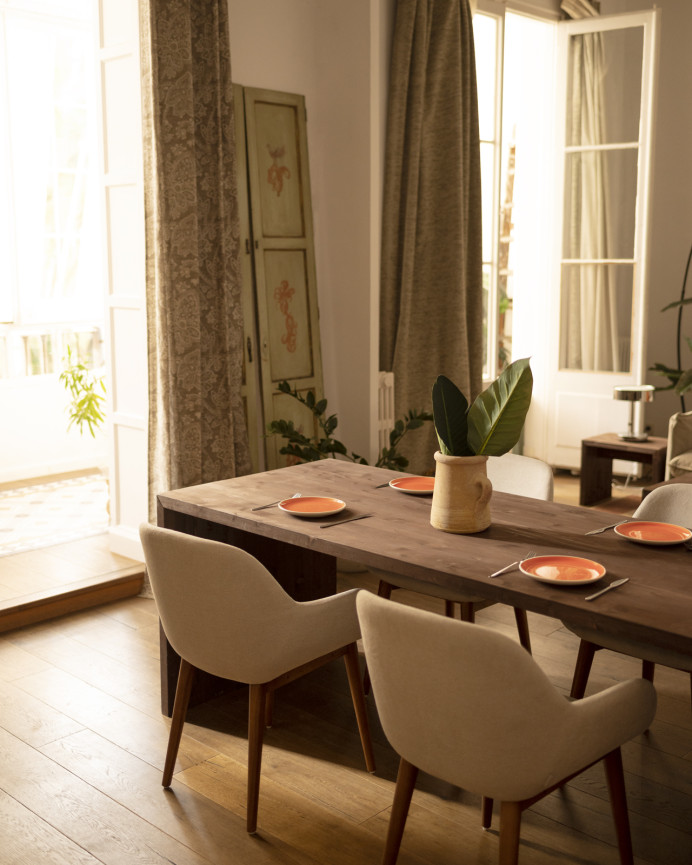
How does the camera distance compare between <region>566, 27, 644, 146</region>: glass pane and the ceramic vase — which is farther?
<region>566, 27, 644, 146</region>: glass pane

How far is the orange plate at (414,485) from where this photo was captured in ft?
9.05

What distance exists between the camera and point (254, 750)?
2.32 meters

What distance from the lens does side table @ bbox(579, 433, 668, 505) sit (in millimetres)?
5250

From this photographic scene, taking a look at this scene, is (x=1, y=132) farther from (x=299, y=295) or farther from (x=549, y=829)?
(x=549, y=829)

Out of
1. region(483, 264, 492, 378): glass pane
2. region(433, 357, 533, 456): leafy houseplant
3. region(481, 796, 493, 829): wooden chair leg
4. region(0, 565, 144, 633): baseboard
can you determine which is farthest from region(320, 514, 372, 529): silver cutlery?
region(483, 264, 492, 378): glass pane

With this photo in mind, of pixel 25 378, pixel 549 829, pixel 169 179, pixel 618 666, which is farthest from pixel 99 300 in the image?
pixel 549 829

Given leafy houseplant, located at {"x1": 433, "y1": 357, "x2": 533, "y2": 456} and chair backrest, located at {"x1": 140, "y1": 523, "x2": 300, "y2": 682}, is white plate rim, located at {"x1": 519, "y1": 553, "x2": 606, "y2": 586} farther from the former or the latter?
chair backrest, located at {"x1": 140, "y1": 523, "x2": 300, "y2": 682}

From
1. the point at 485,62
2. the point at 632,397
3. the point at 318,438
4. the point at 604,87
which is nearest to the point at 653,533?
the point at 318,438

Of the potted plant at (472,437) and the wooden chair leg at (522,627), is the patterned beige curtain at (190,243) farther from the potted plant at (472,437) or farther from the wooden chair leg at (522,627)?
the potted plant at (472,437)

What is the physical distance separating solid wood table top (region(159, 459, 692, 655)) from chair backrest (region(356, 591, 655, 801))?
184 millimetres

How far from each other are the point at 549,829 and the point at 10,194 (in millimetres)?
5121

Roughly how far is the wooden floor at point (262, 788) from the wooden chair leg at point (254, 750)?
0.06 m

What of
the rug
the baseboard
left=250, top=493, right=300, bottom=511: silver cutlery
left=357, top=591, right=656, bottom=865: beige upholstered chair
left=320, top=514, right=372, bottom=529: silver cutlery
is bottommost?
the baseboard

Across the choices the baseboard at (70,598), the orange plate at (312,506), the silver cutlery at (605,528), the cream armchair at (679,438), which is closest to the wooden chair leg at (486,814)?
the silver cutlery at (605,528)
